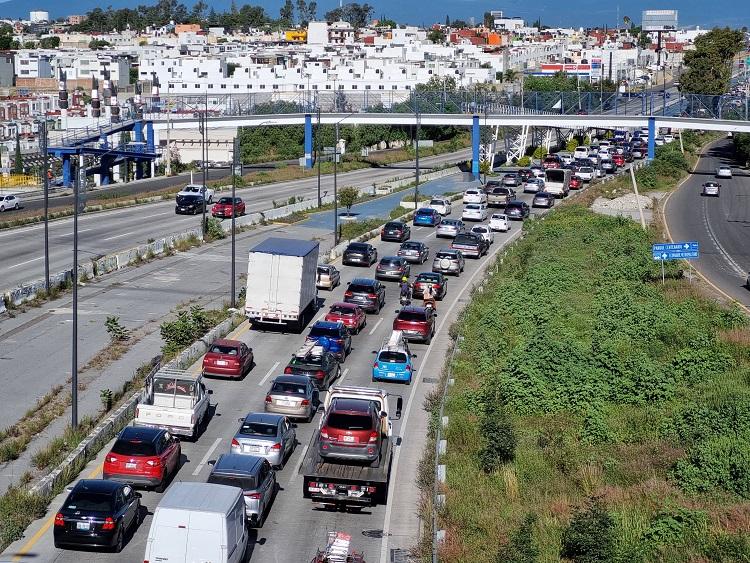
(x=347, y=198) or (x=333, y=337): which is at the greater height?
(x=347, y=198)

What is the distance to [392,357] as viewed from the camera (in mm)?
36406

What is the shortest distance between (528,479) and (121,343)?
18.4 meters

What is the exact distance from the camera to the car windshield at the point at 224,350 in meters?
36.1

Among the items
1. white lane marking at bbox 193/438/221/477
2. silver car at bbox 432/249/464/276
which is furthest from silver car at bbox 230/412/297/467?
silver car at bbox 432/249/464/276

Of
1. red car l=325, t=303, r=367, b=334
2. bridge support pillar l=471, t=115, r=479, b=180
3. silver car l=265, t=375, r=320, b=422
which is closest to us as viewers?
silver car l=265, t=375, r=320, b=422

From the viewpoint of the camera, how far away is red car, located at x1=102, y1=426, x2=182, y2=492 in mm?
25656

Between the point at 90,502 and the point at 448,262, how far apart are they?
34060 millimetres

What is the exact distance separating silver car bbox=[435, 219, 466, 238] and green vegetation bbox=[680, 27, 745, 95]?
93.0 m

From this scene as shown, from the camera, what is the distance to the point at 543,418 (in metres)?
33.5

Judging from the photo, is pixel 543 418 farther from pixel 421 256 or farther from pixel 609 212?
pixel 609 212

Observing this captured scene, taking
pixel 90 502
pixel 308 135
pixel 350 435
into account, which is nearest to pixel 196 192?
pixel 308 135

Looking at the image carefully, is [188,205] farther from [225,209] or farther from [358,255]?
[358,255]

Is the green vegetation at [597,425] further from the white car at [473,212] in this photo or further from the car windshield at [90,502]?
the white car at [473,212]

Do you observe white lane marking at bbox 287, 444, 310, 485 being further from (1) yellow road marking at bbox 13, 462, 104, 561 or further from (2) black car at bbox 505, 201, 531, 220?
(2) black car at bbox 505, 201, 531, 220
